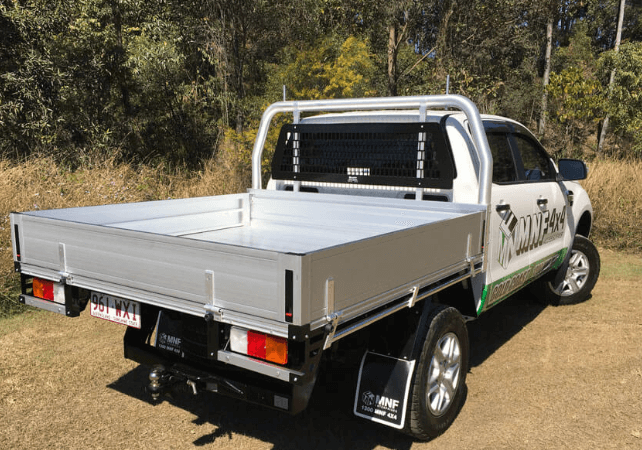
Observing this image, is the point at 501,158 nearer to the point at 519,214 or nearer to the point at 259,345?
the point at 519,214

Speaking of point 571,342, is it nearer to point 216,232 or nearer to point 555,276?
point 555,276

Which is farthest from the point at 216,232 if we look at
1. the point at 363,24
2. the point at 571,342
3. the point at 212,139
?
the point at 212,139

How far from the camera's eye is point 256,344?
2.54m

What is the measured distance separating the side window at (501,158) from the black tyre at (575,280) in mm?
1971

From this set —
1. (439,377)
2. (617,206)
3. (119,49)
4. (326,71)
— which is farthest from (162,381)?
(119,49)

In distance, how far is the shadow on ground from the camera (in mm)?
3582

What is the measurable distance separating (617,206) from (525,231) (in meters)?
6.25

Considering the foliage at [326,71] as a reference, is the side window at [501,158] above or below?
below

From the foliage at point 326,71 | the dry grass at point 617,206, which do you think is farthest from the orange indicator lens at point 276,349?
the foliage at point 326,71

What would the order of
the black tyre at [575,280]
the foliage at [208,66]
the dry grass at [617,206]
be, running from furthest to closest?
the foliage at [208,66] < the dry grass at [617,206] < the black tyre at [575,280]

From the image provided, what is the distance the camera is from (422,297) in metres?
3.11

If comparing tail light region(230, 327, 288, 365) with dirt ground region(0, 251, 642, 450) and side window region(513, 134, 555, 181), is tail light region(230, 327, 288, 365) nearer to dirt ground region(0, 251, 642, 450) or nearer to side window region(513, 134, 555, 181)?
dirt ground region(0, 251, 642, 450)

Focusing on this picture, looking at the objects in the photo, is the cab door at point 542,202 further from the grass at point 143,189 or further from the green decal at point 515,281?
the grass at point 143,189

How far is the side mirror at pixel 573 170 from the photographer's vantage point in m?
5.30
